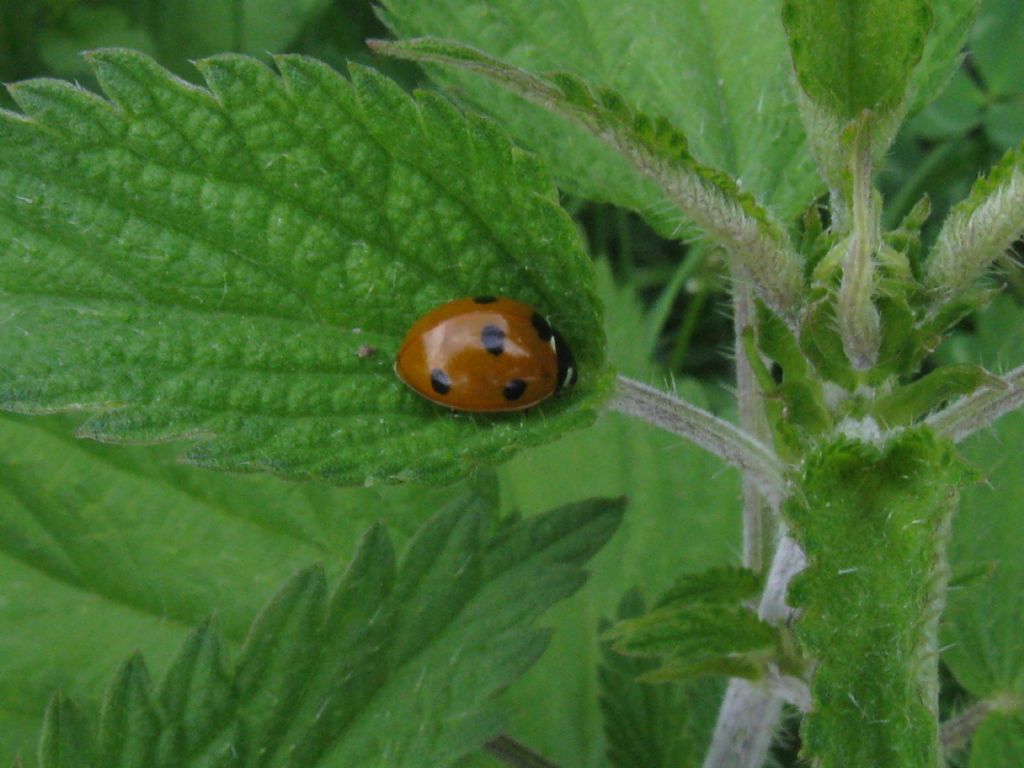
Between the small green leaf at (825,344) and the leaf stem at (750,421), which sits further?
the leaf stem at (750,421)

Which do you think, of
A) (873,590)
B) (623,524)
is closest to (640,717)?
(623,524)

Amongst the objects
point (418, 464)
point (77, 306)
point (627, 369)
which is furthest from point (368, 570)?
point (627, 369)

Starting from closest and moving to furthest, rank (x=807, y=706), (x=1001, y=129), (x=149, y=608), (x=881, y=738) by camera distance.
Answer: (x=881, y=738), (x=807, y=706), (x=149, y=608), (x=1001, y=129)

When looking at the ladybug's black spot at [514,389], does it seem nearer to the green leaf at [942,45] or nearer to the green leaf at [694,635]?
the green leaf at [694,635]

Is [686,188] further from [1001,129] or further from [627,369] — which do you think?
[1001,129]

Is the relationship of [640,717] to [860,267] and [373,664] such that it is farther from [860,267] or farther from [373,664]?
[860,267]

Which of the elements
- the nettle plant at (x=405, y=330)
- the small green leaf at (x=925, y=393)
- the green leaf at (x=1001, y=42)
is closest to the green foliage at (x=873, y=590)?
the nettle plant at (x=405, y=330)
